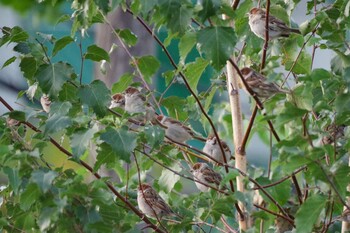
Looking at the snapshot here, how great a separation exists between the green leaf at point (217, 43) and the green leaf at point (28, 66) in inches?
19.4

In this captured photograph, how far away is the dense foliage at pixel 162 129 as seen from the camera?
5.39 ft

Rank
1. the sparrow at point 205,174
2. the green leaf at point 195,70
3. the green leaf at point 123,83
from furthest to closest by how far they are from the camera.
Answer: the sparrow at point 205,174 → the green leaf at point 123,83 → the green leaf at point 195,70

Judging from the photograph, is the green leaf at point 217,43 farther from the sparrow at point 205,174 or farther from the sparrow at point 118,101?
the sparrow at point 118,101

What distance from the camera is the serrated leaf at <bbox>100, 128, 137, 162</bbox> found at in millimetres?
1687

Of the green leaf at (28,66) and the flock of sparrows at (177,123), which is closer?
the green leaf at (28,66)

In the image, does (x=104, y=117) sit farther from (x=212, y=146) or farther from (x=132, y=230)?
(x=212, y=146)

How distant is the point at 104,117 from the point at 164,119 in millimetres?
363

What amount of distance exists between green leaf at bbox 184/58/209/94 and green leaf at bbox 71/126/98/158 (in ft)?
1.29

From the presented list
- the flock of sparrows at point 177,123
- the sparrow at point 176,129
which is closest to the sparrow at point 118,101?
the flock of sparrows at point 177,123

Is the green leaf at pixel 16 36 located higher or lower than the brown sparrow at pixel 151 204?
higher

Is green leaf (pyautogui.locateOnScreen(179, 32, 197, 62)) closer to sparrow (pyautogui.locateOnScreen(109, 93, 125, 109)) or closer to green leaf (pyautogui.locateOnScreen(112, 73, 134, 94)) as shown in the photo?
green leaf (pyautogui.locateOnScreen(112, 73, 134, 94))

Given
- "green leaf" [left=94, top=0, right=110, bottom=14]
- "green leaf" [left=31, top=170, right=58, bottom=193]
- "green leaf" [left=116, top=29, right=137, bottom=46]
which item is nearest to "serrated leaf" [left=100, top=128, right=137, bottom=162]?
"green leaf" [left=31, top=170, right=58, bottom=193]

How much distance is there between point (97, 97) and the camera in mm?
1867

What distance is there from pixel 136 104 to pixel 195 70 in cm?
21
